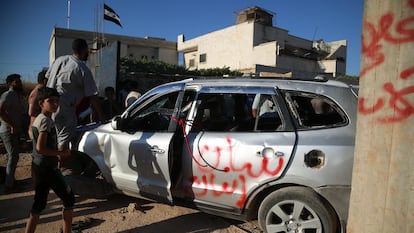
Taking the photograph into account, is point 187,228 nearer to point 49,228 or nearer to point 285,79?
point 49,228

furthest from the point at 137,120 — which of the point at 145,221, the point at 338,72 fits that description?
the point at 338,72

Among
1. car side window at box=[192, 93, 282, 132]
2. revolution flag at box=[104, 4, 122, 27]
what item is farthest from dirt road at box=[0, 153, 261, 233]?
revolution flag at box=[104, 4, 122, 27]

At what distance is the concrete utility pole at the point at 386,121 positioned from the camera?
1529mm

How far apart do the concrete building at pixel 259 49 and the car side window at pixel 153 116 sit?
2107cm

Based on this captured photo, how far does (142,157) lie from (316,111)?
2033mm

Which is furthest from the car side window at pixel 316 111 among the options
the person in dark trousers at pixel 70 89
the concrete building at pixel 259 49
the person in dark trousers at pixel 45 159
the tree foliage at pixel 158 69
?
the concrete building at pixel 259 49

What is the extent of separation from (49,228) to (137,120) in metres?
1.67

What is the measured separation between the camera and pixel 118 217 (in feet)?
11.8

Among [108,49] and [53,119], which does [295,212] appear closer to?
[53,119]

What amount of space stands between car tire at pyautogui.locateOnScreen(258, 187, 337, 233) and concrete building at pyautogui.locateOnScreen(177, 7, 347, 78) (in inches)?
881

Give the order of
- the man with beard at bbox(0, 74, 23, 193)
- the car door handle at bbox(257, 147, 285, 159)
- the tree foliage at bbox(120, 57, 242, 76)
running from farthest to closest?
1. the tree foliage at bbox(120, 57, 242, 76)
2. the man with beard at bbox(0, 74, 23, 193)
3. the car door handle at bbox(257, 147, 285, 159)

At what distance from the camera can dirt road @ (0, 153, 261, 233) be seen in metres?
3.33

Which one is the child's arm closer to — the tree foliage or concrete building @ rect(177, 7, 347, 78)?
the tree foliage

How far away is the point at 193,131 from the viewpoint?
3176mm
